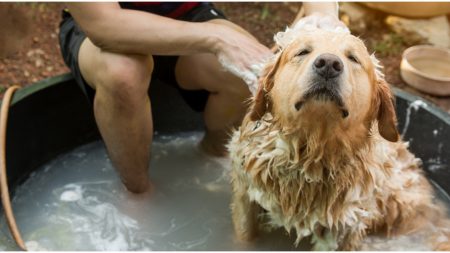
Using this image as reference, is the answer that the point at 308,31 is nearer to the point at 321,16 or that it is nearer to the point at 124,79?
the point at 321,16

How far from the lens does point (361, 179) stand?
7.89 ft

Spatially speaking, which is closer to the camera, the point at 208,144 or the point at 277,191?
the point at 277,191

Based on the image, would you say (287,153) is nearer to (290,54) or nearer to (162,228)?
(290,54)

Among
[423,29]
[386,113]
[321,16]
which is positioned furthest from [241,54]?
[423,29]

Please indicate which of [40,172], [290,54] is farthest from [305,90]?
[40,172]

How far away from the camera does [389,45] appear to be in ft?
14.6

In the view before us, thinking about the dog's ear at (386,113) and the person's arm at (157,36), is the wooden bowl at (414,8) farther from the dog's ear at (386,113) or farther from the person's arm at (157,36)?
the dog's ear at (386,113)

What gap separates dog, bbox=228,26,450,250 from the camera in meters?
2.06

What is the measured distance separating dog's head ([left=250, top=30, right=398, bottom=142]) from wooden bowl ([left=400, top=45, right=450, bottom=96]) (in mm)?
1707

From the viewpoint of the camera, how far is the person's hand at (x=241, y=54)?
8.36 feet

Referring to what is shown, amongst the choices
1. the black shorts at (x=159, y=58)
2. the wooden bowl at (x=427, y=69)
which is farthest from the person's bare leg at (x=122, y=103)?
the wooden bowl at (x=427, y=69)

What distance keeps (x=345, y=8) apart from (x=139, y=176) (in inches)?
96.8

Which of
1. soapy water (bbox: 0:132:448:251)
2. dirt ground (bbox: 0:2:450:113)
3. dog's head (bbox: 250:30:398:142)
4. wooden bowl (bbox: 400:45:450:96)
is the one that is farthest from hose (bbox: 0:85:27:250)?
wooden bowl (bbox: 400:45:450:96)

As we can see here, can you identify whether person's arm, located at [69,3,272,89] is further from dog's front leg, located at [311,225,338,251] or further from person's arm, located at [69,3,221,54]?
dog's front leg, located at [311,225,338,251]
